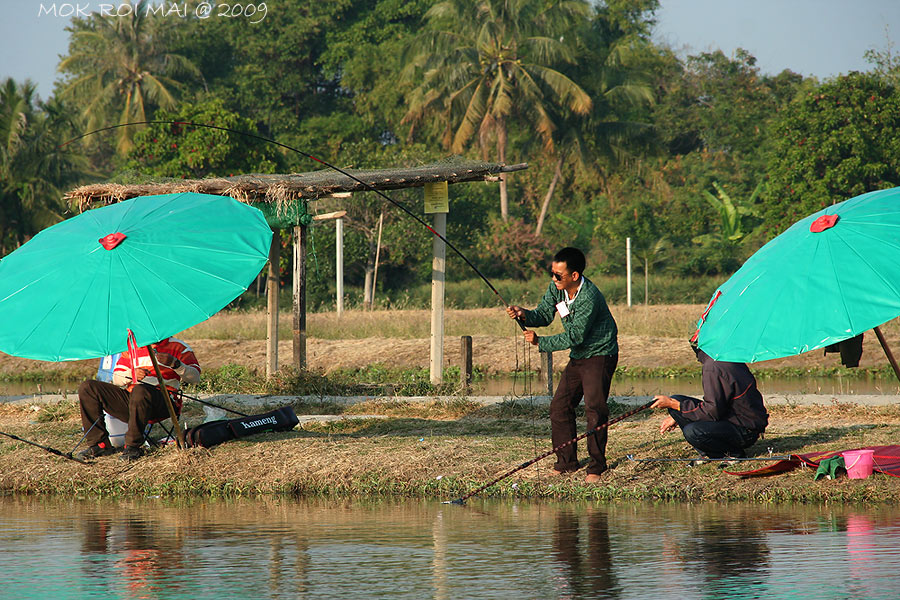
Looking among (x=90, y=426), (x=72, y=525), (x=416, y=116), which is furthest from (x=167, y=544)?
(x=416, y=116)

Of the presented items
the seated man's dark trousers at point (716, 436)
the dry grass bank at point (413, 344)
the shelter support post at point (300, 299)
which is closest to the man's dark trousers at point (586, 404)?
the seated man's dark trousers at point (716, 436)

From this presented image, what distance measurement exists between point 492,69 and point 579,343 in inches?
1339

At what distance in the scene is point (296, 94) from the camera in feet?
153

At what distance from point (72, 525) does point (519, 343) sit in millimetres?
14163

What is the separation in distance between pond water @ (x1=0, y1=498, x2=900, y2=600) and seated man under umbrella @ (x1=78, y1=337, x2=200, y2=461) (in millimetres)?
960

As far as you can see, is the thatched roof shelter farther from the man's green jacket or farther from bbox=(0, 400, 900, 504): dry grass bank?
the man's green jacket

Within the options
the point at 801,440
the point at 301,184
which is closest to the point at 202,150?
the point at 301,184

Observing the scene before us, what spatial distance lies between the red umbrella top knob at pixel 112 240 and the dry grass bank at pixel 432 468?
2.00 m

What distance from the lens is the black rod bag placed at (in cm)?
1021

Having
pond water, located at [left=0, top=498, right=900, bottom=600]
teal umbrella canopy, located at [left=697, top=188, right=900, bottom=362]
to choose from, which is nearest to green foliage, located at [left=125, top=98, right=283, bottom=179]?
pond water, located at [left=0, top=498, right=900, bottom=600]

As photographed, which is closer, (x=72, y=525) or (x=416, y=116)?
(x=72, y=525)

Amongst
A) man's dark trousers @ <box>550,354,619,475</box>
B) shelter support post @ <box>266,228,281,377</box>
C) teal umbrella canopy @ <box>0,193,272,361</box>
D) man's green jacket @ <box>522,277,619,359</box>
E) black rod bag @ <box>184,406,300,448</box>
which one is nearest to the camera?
teal umbrella canopy @ <box>0,193,272,361</box>

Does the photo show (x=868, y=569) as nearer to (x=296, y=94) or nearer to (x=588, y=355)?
(x=588, y=355)

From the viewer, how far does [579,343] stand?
873 cm
